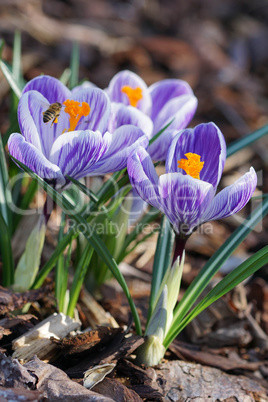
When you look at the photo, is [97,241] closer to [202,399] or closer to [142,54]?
[202,399]

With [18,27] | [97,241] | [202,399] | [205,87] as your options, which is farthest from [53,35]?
[202,399]

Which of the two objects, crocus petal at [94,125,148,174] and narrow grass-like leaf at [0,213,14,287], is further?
narrow grass-like leaf at [0,213,14,287]

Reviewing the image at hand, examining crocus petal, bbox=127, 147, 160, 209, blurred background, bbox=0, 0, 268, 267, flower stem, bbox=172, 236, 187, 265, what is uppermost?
blurred background, bbox=0, 0, 268, 267

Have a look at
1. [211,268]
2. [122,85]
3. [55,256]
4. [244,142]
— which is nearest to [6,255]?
[55,256]

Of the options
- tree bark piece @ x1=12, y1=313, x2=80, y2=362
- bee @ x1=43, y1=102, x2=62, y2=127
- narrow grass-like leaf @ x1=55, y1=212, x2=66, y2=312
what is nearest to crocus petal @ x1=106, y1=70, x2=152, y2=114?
bee @ x1=43, y1=102, x2=62, y2=127

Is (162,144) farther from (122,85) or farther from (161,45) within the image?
(161,45)

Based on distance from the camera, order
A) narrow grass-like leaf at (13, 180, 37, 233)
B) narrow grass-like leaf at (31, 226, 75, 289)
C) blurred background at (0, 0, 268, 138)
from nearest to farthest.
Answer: narrow grass-like leaf at (31, 226, 75, 289) < narrow grass-like leaf at (13, 180, 37, 233) < blurred background at (0, 0, 268, 138)

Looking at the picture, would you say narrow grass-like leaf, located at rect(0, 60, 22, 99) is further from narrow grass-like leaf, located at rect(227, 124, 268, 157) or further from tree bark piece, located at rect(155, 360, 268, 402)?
tree bark piece, located at rect(155, 360, 268, 402)
